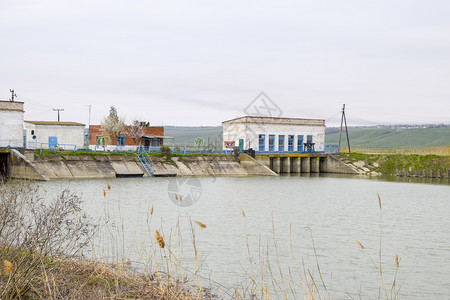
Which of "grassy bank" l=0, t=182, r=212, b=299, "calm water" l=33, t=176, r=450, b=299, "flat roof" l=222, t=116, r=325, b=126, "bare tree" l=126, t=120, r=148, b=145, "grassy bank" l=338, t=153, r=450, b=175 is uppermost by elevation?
"flat roof" l=222, t=116, r=325, b=126

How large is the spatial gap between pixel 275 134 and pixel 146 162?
20547 millimetres

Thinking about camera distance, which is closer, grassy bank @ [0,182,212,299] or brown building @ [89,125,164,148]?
grassy bank @ [0,182,212,299]

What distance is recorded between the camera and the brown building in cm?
5362

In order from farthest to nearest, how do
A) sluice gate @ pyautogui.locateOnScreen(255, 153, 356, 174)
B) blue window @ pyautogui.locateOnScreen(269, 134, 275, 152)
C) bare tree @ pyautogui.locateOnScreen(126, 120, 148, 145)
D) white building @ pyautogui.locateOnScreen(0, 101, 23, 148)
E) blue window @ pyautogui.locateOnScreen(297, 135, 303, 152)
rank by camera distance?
blue window @ pyautogui.locateOnScreen(297, 135, 303, 152)
blue window @ pyautogui.locateOnScreen(269, 134, 275, 152)
bare tree @ pyautogui.locateOnScreen(126, 120, 148, 145)
sluice gate @ pyautogui.locateOnScreen(255, 153, 356, 174)
white building @ pyautogui.locateOnScreen(0, 101, 23, 148)

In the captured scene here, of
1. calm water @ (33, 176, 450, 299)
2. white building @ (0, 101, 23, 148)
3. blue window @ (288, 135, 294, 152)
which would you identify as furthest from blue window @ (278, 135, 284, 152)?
white building @ (0, 101, 23, 148)

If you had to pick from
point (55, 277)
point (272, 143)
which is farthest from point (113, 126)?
point (55, 277)

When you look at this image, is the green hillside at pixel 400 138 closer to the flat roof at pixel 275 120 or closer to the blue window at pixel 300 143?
the flat roof at pixel 275 120

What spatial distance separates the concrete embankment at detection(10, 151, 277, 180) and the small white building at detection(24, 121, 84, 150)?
957 centimetres

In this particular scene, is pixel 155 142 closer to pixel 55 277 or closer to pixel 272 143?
pixel 272 143

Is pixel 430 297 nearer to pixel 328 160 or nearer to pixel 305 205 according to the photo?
pixel 305 205

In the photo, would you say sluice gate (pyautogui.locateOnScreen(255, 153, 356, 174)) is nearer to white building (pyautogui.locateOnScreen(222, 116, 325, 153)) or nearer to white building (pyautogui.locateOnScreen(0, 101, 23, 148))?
white building (pyautogui.locateOnScreen(222, 116, 325, 153))

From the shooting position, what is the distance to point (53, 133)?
48250mm

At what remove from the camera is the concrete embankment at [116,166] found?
3512 cm

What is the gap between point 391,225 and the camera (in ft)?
59.2
